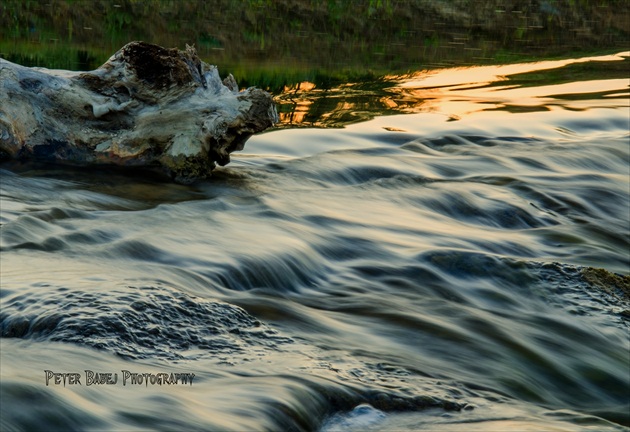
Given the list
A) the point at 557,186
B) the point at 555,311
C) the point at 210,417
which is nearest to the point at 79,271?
the point at 210,417

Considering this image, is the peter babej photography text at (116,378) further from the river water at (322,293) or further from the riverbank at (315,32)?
the riverbank at (315,32)

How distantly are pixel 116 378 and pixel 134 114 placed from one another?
131 inches

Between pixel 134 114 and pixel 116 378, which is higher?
pixel 134 114

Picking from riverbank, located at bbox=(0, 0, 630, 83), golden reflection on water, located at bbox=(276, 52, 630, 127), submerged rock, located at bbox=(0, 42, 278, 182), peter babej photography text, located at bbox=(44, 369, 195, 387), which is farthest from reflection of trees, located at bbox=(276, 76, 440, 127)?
peter babej photography text, located at bbox=(44, 369, 195, 387)

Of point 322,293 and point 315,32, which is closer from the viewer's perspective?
point 322,293

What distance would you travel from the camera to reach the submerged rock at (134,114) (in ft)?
19.7

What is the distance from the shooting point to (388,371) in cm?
355

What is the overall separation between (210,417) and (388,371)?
0.85 metres

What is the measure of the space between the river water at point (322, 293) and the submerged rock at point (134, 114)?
19cm

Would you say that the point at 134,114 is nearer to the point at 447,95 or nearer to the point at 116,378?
the point at 116,378

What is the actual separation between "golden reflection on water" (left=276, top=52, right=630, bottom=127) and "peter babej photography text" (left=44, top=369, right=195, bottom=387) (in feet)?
18.2

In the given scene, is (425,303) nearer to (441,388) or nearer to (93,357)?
(441,388)

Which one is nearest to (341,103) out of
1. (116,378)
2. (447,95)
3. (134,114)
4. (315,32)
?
(447,95)

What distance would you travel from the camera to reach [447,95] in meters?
10.7
